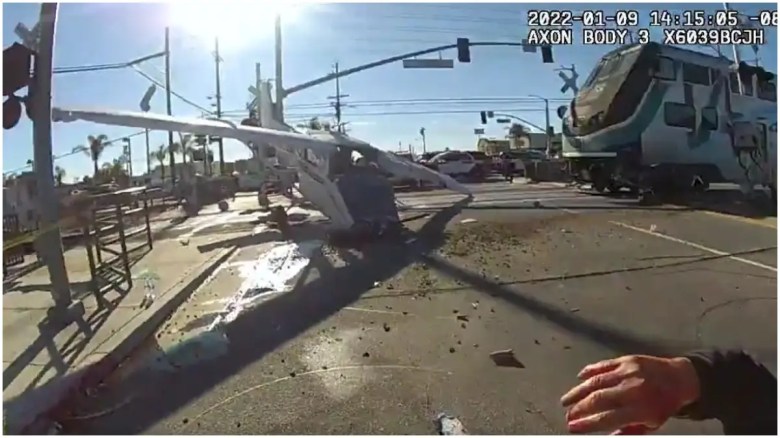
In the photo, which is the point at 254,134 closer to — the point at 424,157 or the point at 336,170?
the point at 424,157

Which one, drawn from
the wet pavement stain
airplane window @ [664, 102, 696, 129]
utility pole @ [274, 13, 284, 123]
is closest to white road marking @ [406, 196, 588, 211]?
the wet pavement stain

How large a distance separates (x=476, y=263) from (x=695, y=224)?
2655mm

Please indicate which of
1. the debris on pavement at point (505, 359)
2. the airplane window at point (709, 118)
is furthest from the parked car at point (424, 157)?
the airplane window at point (709, 118)

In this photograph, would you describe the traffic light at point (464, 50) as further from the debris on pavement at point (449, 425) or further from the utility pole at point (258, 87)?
the debris on pavement at point (449, 425)

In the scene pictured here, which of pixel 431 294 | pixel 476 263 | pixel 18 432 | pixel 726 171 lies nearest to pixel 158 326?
pixel 18 432

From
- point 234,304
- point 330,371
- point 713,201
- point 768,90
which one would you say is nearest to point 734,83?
point 768,90

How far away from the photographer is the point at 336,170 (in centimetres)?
591

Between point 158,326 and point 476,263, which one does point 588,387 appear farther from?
point 476,263

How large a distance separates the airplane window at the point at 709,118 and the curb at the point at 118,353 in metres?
3.74

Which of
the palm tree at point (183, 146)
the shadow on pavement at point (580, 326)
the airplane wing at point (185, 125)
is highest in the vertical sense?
the airplane wing at point (185, 125)

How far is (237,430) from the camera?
1.98 meters

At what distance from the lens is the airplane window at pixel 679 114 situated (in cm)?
488

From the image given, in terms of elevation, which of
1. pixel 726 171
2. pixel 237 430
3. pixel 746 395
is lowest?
pixel 237 430

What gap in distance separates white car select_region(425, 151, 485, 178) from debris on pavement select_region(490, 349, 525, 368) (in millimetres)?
1251
